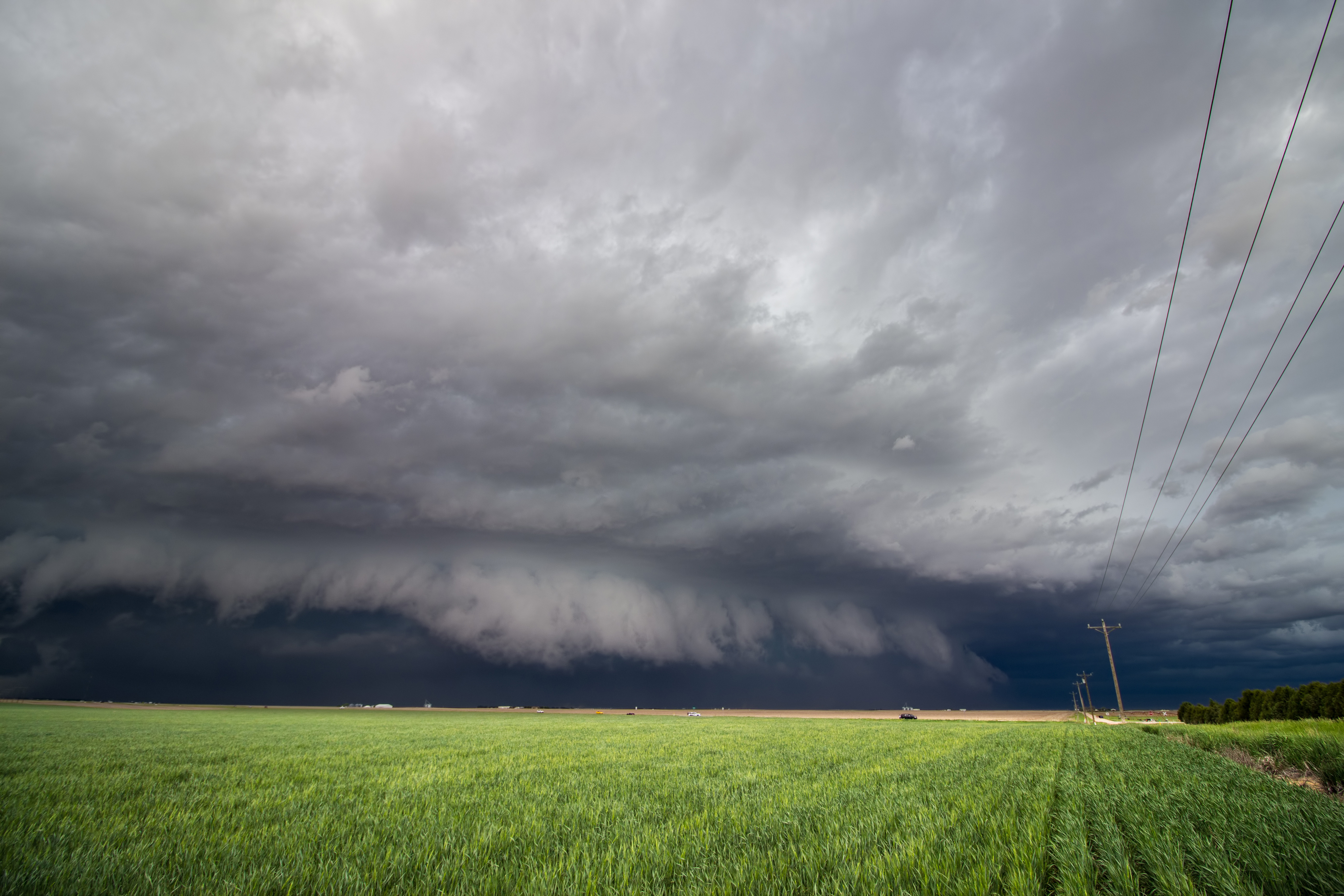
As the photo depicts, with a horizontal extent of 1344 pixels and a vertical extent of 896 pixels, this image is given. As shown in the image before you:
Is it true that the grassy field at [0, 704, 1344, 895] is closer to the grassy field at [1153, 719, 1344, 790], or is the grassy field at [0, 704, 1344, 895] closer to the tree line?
the grassy field at [1153, 719, 1344, 790]

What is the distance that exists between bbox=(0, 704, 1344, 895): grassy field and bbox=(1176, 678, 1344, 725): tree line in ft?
90.3

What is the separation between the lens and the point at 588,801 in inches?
463

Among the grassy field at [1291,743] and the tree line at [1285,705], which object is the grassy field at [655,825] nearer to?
the grassy field at [1291,743]

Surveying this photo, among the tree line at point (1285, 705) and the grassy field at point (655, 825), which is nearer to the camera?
the grassy field at point (655, 825)

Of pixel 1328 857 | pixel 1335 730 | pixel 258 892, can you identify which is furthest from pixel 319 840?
pixel 1335 730

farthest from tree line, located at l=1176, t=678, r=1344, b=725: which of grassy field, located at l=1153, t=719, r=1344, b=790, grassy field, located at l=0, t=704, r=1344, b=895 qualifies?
grassy field, located at l=0, t=704, r=1344, b=895

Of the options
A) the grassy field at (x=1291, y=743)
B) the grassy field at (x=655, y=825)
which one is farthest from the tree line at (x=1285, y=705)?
the grassy field at (x=655, y=825)

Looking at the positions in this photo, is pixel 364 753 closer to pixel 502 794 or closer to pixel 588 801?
pixel 502 794

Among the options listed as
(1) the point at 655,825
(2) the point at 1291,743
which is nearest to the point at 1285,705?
(2) the point at 1291,743

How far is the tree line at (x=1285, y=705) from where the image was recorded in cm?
3691

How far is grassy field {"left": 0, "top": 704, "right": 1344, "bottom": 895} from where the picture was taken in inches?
252

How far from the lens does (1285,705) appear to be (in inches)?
1720

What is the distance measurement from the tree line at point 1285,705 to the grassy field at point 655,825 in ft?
90.3

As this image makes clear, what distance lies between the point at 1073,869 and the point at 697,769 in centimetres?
1280
